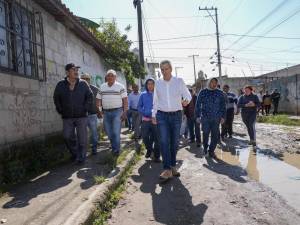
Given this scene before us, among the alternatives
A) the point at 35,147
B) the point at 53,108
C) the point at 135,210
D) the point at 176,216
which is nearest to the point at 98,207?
the point at 135,210

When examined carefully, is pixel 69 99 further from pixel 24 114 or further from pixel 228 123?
pixel 228 123

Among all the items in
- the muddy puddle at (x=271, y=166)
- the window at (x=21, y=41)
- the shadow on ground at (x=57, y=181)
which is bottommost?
the muddy puddle at (x=271, y=166)

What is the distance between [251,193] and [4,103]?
3.88m

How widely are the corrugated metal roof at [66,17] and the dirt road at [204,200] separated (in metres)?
3.71

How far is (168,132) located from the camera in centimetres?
679

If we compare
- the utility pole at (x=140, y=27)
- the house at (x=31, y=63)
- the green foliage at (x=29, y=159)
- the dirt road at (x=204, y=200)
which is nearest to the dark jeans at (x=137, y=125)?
the house at (x=31, y=63)

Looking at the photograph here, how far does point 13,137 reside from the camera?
6625 mm

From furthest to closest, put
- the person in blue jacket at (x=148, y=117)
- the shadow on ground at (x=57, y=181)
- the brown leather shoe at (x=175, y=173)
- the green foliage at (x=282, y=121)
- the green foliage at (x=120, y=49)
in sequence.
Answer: the green foliage at (x=120, y=49) → the green foliage at (x=282, y=121) → the person in blue jacket at (x=148, y=117) → the brown leather shoe at (x=175, y=173) → the shadow on ground at (x=57, y=181)

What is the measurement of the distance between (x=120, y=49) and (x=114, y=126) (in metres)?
12.8

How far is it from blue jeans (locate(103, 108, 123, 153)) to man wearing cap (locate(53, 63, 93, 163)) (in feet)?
2.97

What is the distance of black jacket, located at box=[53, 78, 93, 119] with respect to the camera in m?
7.36

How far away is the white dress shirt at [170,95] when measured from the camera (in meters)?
6.75

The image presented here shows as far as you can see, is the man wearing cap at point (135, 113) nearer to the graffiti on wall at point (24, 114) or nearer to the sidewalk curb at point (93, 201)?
the graffiti on wall at point (24, 114)

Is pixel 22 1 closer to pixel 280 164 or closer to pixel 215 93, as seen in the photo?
pixel 215 93
